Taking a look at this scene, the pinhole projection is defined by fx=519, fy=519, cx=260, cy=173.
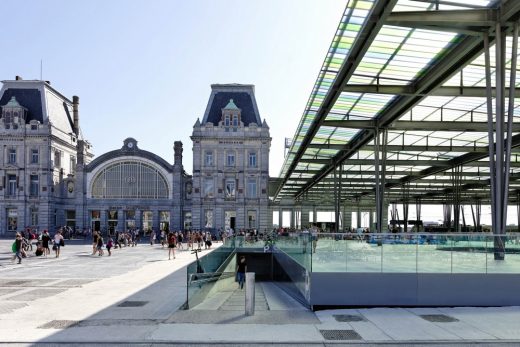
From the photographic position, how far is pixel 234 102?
2948 inches

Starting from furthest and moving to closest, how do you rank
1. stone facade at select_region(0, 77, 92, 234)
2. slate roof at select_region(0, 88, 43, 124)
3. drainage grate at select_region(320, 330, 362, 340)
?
slate roof at select_region(0, 88, 43, 124) < stone facade at select_region(0, 77, 92, 234) < drainage grate at select_region(320, 330, 362, 340)

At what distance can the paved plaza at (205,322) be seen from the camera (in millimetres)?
11273

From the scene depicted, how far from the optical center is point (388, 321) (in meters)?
13.3

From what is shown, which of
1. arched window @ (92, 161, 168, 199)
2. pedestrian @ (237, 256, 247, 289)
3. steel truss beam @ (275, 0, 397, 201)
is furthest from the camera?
arched window @ (92, 161, 168, 199)

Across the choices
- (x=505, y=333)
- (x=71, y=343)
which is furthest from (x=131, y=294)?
(x=505, y=333)

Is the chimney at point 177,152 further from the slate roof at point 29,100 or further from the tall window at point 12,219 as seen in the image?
the tall window at point 12,219

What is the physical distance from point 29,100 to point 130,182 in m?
20.9

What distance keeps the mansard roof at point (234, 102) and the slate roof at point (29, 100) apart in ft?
81.9

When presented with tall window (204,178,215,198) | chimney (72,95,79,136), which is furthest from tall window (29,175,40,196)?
tall window (204,178,215,198)

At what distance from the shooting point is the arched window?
73250 millimetres

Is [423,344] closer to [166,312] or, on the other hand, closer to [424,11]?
[166,312]

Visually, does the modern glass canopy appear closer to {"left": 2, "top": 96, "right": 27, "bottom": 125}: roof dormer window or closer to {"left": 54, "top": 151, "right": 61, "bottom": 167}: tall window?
{"left": 54, "top": 151, "right": 61, "bottom": 167}: tall window

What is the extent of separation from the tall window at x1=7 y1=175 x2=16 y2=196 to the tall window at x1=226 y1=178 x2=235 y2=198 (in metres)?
30.5

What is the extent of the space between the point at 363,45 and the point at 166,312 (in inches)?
481
